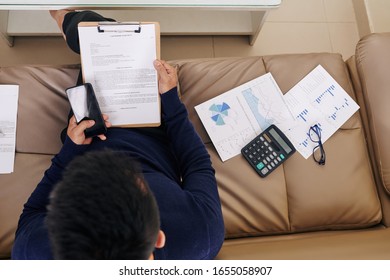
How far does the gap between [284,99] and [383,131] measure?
31 centimetres

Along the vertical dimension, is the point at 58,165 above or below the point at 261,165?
above

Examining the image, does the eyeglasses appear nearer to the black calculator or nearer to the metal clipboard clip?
the black calculator

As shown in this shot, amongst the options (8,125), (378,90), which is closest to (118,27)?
(8,125)

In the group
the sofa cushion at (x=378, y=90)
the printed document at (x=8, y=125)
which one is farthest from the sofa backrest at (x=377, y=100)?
the printed document at (x=8, y=125)

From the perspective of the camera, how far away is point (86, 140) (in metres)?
0.94

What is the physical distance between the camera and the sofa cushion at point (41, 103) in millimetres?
1058

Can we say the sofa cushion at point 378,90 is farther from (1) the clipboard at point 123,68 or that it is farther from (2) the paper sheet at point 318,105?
(1) the clipboard at point 123,68

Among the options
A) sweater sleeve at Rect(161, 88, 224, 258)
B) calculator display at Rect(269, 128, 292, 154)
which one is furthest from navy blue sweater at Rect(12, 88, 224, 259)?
calculator display at Rect(269, 128, 292, 154)

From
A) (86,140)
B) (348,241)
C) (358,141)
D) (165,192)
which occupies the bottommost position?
(348,241)

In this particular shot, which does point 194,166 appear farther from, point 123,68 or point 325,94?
point 325,94

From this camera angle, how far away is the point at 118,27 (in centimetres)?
101

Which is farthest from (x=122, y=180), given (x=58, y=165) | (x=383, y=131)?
(x=383, y=131)
